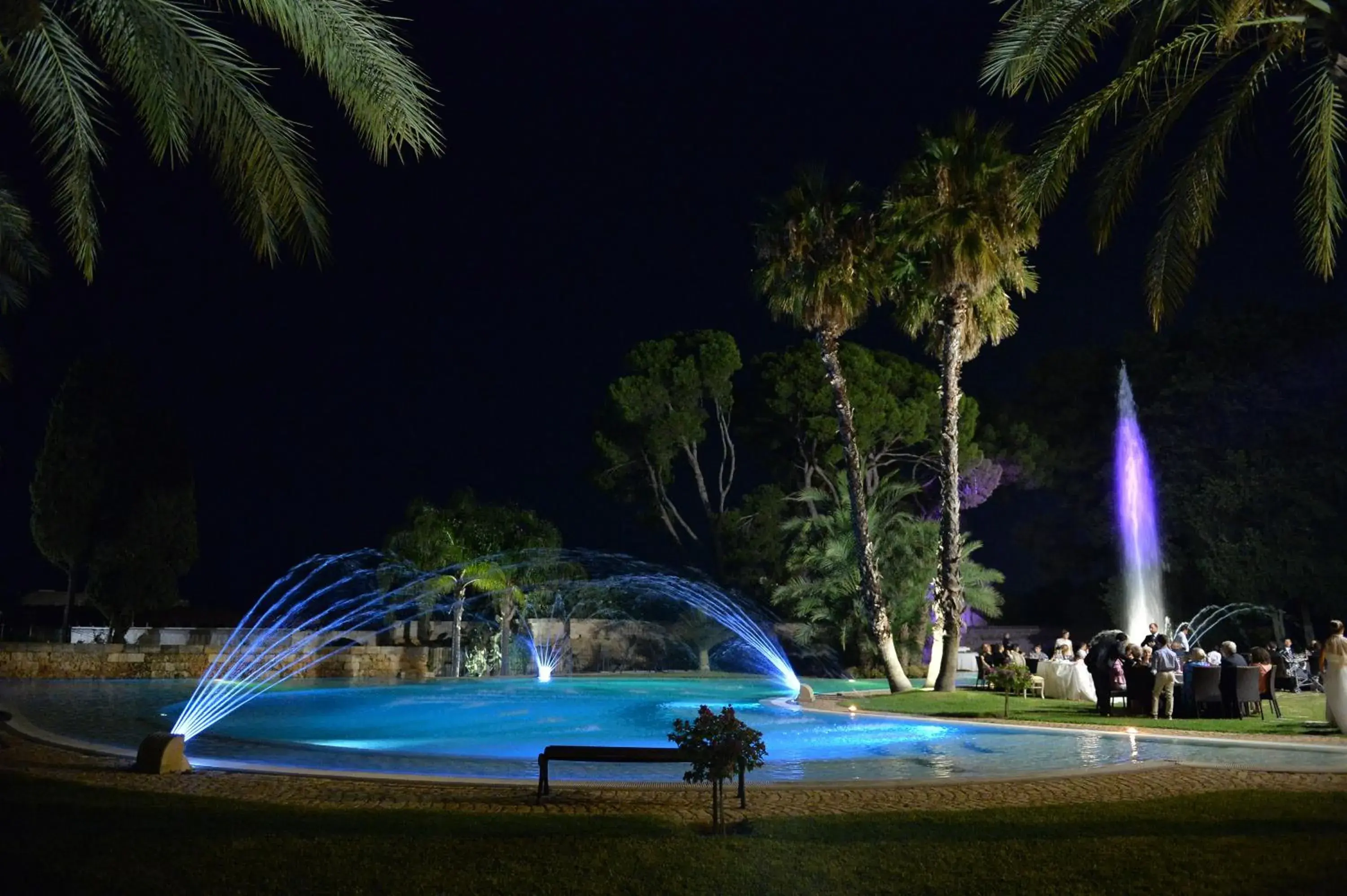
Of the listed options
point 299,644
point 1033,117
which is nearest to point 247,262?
point 299,644

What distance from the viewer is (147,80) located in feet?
35.4

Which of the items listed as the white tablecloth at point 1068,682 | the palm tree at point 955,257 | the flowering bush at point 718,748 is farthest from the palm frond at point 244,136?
the white tablecloth at point 1068,682

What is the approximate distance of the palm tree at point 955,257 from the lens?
24.0m

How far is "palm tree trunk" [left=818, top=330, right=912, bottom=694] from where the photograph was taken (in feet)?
85.8

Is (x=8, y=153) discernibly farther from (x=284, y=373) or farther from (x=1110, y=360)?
(x=284, y=373)

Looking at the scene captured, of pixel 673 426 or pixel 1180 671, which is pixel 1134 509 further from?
pixel 1180 671

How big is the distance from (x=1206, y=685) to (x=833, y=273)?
39.2 ft

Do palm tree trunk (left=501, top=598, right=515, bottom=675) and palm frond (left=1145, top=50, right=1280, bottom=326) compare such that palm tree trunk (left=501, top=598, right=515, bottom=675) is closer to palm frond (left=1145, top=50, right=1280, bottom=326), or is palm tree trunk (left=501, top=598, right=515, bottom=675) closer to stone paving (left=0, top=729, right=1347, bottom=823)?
stone paving (left=0, top=729, right=1347, bottom=823)

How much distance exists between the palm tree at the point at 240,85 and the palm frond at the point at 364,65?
0.01 m

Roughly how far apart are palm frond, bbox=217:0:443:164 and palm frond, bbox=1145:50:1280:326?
8866 mm

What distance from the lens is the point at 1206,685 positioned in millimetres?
18328

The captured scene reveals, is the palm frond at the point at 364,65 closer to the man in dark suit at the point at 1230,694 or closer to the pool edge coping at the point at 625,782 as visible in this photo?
the pool edge coping at the point at 625,782

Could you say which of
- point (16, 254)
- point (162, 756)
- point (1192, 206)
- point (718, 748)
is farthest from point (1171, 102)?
point (16, 254)

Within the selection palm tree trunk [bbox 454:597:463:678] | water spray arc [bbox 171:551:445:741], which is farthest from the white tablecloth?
palm tree trunk [bbox 454:597:463:678]
